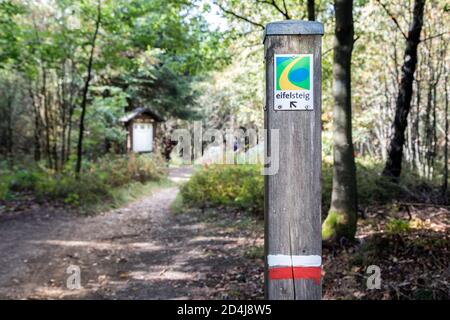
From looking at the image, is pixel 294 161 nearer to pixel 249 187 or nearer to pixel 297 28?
pixel 297 28

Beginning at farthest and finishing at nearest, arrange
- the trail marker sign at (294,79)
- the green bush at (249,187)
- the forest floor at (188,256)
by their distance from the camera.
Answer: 1. the green bush at (249,187)
2. the forest floor at (188,256)
3. the trail marker sign at (294,79)

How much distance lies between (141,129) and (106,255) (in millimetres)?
12496

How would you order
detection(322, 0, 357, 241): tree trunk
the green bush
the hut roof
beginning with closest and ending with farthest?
detection(322, 0, 357, 241): tree trunk < the green bush < the hut roof

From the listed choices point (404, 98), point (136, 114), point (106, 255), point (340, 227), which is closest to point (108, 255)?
point (106, 255)

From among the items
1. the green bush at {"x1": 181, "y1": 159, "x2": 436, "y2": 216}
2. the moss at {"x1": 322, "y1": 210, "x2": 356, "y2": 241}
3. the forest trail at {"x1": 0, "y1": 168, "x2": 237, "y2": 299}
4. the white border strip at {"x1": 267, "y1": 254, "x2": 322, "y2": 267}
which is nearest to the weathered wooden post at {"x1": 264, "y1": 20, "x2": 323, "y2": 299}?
the white border strip at {"x1": 267, "y1": 254, "x2": 322, "y2": 267}

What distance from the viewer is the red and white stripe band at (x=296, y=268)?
1636 millimetres

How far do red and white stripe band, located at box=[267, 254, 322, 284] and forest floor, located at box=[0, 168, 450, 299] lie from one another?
8.04ft

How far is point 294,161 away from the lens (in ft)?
5.24

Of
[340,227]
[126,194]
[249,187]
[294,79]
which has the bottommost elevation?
[126,194]

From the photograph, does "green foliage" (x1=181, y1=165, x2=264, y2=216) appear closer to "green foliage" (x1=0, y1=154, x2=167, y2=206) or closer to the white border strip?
"green foliage" (x1=0, y1=154, x2=167, y2=206)

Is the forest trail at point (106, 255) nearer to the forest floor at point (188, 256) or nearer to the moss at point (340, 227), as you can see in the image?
the forest floor at point (188, 256)

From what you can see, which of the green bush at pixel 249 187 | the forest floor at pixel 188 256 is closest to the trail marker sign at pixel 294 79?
the forest floor at pixel 188 256

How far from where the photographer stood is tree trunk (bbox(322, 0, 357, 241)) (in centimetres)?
564
